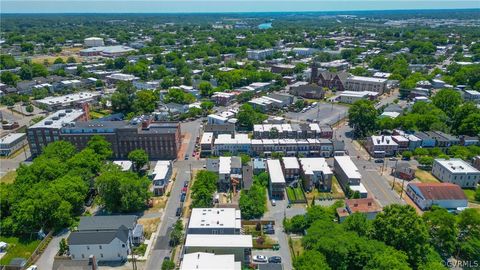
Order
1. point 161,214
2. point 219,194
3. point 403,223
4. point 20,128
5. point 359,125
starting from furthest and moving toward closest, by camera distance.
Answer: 1. point 20,128
2. point 359,125
3. point 219,194
4. point 161,214
5. point 403,223

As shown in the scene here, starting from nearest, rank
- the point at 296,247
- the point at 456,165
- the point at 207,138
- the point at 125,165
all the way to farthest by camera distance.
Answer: the point at 296,247 → the point at 456,165 → the point at 125,165 → the point at 207,138

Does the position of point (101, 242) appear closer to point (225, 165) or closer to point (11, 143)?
point (225, 165)

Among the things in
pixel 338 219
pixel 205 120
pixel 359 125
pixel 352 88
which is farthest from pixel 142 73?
pixel 338 219

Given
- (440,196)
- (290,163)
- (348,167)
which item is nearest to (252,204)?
(290,163)

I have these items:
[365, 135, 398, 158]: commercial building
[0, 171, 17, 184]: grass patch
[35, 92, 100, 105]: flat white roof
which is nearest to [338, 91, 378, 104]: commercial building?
[365, 135, 398, 158]: commercial building

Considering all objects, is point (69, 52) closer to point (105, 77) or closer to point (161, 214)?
point (105, 77)
